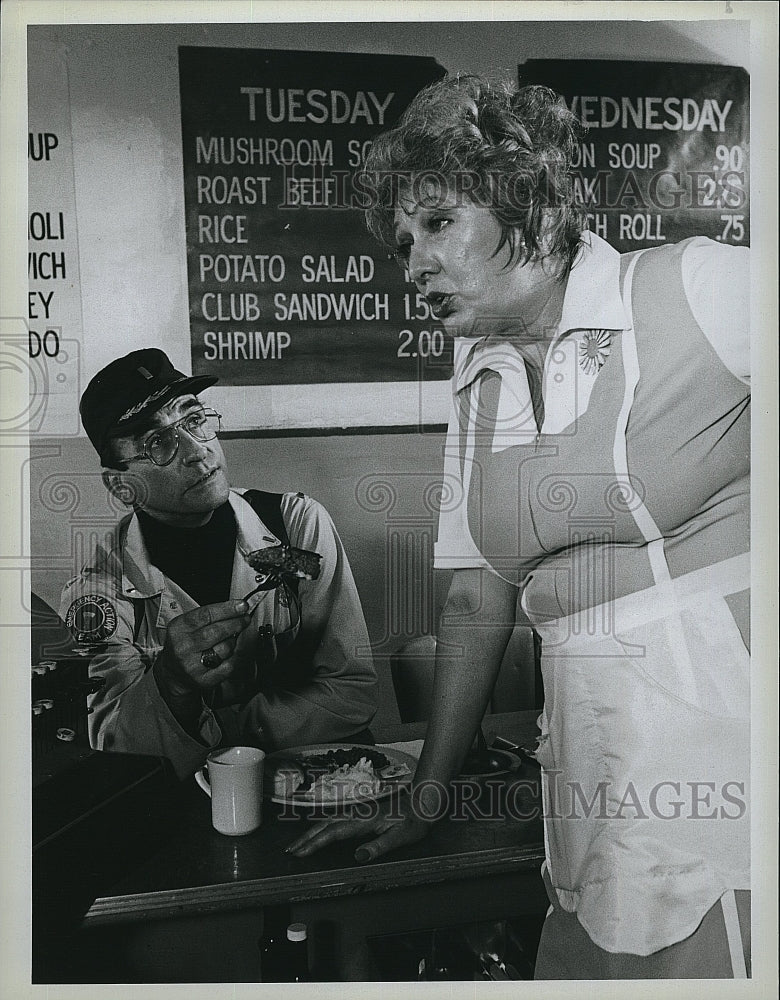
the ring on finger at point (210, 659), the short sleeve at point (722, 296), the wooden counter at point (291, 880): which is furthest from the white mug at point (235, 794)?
the short sleeve at point (722, 296)

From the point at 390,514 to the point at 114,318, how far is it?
60cm

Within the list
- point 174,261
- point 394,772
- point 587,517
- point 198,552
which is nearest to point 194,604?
point 198,552

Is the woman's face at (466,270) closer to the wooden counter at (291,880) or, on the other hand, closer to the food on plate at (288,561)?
the food on plate at (288,561)

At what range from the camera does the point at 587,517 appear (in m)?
1.80

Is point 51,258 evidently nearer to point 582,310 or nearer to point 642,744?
point 582,310

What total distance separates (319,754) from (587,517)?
0.63 metres

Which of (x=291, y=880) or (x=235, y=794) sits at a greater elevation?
(x=235, y=794)

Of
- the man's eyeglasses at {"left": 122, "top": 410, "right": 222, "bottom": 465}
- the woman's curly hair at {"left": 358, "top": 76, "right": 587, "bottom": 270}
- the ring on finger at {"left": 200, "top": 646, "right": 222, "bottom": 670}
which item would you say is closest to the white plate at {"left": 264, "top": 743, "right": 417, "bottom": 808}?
the ring on finger at {"left": 200, "top": 646, "right": 222, "bottom": 670}

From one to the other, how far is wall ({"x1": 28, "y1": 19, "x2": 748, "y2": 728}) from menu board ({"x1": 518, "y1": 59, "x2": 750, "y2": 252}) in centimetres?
4

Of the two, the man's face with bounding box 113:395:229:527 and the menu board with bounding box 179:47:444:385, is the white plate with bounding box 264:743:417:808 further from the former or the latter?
the menu board with bounding box 179:47:444:385

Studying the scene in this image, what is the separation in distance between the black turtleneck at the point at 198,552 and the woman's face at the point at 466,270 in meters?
0.53

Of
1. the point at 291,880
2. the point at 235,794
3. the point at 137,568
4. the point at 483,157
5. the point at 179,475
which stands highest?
the point at 483,157

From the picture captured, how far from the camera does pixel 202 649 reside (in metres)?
1.80

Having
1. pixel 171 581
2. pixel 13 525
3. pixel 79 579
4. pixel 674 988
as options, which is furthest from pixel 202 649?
pixel 674 988
